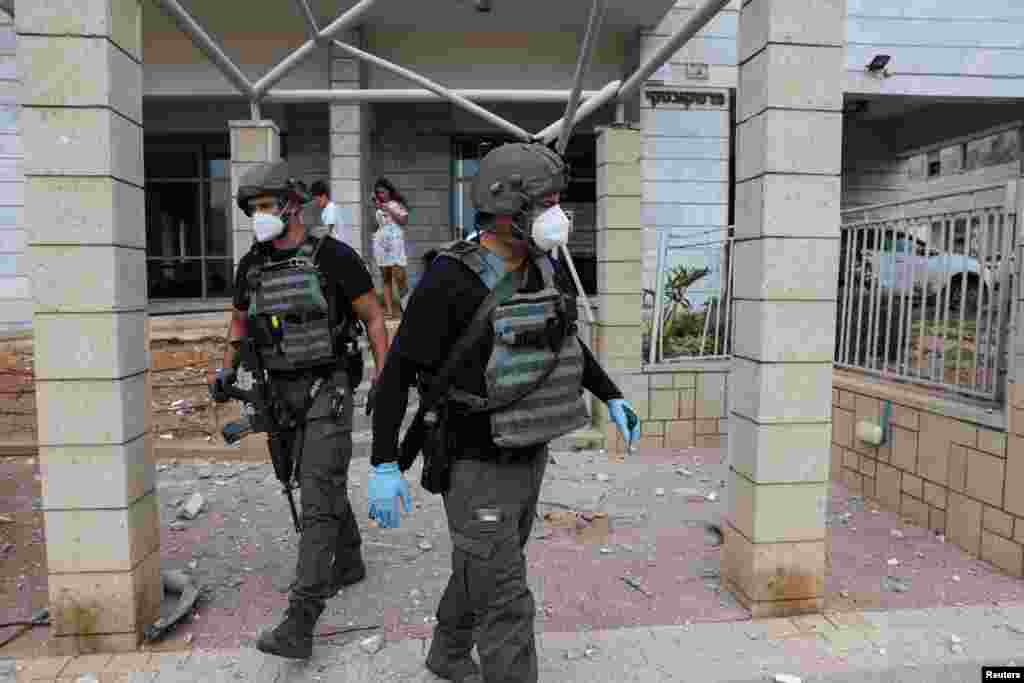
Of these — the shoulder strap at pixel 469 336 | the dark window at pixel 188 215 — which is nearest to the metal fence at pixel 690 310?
the shoulder strap at pixel 469 336

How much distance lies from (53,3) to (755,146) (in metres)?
2.74

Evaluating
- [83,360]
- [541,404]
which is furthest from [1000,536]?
[83,360]

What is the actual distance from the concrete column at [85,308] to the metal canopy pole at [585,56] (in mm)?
2249

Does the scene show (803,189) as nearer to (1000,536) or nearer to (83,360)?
(1000,536)

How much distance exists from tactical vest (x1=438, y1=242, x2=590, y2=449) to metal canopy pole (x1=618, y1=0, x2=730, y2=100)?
6.60 ft

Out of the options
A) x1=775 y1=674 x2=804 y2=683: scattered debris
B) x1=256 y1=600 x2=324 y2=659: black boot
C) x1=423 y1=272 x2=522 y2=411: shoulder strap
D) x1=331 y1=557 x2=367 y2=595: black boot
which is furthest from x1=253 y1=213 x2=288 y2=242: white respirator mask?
x1=775 y1=674 x2=804 y2=683: scattered debris

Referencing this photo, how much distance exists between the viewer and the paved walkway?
2.69 m

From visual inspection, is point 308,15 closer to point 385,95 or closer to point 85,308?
point 385,95

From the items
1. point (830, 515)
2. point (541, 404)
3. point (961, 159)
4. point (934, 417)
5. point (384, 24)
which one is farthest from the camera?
point (961, 159)

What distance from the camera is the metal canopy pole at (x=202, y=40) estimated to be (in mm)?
3536

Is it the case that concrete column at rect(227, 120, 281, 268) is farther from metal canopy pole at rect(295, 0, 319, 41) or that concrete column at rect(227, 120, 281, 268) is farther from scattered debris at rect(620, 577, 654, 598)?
scattered debris at rect(620, 577, 654, 598)

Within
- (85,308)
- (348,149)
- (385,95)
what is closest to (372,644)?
(85,308)

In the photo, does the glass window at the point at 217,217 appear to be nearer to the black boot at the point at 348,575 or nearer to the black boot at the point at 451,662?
the black boot at the point at 348,575

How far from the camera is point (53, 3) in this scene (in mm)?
2676
